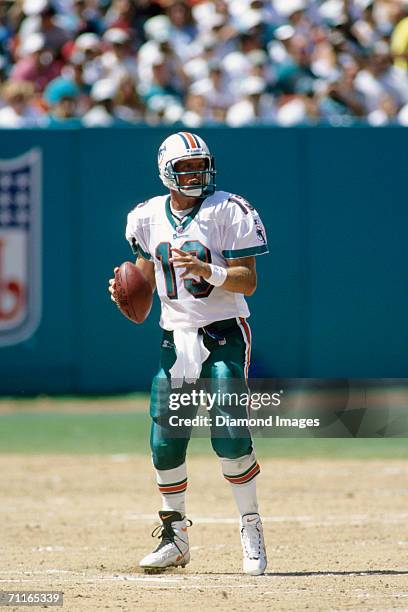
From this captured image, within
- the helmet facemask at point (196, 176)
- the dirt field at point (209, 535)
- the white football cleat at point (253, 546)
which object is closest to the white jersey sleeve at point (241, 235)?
the helmet facemask at point (196, 176)

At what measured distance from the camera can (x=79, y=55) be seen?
16.0m

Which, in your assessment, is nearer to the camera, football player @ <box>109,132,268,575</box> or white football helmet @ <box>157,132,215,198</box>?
football player @ <box>109,132,268,575</box>

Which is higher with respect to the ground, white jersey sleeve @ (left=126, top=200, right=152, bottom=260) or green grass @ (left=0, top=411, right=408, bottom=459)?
white jersey sleeve @ (left=126, top=200, right=152, bottom=260)

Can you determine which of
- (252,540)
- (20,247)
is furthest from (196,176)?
(20,247)

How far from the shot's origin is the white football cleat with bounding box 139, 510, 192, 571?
693 cm

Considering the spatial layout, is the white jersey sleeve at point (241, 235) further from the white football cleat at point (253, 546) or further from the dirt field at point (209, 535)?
the dirt field at point (209, 535)

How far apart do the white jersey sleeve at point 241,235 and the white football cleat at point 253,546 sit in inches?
53.5

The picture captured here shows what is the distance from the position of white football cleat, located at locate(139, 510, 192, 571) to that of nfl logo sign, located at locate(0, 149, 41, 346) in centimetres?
721

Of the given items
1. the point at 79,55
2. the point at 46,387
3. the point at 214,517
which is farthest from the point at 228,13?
the point at 214,517

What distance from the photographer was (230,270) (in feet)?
21.9

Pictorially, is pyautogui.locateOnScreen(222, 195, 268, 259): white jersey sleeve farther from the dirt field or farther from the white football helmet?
the dirt field

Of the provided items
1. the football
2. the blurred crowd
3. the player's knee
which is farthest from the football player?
the blurred crowd

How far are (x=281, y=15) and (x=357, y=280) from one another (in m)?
A: 4.08

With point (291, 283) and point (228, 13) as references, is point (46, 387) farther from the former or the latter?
point (228, 13)
